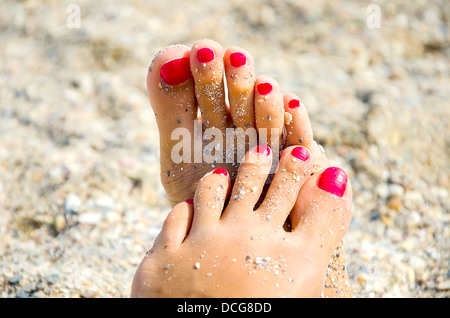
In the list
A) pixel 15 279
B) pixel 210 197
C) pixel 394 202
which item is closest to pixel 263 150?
→ pixel 210 197

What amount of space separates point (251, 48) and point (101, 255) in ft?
5.02

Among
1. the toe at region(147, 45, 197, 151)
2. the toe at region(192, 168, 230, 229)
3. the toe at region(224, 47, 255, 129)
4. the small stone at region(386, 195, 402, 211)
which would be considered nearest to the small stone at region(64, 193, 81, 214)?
the toe at region(147, 45, 197, 151)

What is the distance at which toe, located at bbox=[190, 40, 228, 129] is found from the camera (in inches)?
54.4

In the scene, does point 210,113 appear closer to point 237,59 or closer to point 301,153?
point 237,59

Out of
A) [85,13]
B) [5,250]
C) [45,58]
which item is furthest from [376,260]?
[85,13]

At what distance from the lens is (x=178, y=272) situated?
1.15 metres

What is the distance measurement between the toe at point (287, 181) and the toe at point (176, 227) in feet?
0.67

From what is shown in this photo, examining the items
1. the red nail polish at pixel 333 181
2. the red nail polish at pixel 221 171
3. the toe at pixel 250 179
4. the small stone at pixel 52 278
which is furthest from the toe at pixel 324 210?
the small stone at pixel 52 278

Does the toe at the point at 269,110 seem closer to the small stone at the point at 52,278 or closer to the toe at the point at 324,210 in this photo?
the toe at the point at 324,210

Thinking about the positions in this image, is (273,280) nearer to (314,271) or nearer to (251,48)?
(314,271)

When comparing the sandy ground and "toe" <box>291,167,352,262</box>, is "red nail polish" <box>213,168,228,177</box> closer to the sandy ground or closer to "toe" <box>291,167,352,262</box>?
"toe" <box>291,167,352,262</box>

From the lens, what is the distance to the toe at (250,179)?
1.35 metres

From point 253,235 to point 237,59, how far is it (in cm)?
53

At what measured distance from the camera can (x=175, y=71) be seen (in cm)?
143
